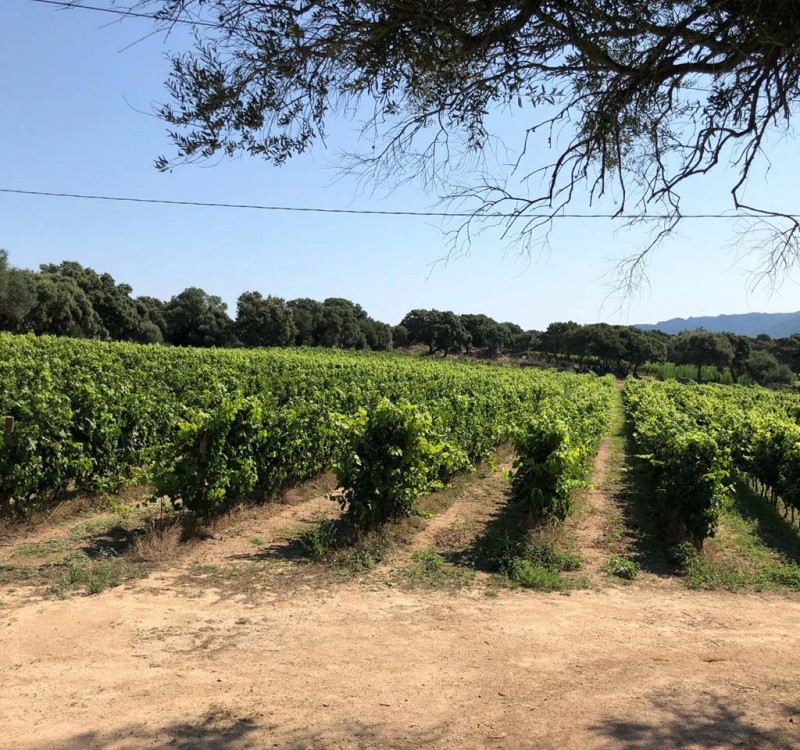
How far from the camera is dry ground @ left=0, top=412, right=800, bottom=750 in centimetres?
334

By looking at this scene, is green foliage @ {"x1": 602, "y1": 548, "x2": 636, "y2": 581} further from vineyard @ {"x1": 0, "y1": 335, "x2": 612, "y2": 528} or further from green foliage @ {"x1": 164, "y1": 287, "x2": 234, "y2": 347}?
green foliage @ {"x1": 164, "y1": 287, "x2": 234, "y2": 347}

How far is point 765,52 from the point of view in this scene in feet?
11.7

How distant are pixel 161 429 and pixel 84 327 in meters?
50.1

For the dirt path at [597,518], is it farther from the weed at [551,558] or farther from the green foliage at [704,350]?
the green foliage at [704,350]

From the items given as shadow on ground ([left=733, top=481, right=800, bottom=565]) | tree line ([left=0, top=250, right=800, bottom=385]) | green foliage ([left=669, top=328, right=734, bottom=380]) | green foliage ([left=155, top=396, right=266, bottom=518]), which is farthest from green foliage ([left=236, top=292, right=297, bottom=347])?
green foliage ([left=155, top=396, right=266, bottom=518])

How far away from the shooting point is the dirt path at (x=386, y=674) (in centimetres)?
332

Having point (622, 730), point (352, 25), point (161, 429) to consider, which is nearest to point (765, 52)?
point (352, 25)

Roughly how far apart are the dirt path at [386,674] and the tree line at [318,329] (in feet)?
155

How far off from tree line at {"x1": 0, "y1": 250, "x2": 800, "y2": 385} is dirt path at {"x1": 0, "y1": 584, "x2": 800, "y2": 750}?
47.4m

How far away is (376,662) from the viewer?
4320 millimetres

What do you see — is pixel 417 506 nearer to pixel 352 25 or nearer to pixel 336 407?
pixel 336 407

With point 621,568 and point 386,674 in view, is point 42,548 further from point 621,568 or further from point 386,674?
point 621,568

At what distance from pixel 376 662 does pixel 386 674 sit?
21 centimetres

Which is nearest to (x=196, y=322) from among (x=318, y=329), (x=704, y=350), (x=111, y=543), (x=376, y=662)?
(x=318, y=329)
